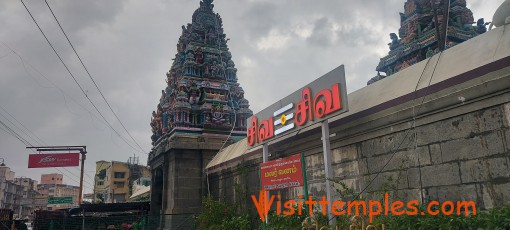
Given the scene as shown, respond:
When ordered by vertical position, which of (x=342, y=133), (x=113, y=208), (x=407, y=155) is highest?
(x=342, y=133)

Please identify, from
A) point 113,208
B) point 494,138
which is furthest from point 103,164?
point 494,138

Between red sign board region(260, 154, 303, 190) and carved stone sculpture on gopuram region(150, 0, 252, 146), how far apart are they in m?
10.7

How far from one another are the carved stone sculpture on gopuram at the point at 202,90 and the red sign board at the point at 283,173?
1071 cm

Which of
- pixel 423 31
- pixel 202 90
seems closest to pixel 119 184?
pixel 202 90

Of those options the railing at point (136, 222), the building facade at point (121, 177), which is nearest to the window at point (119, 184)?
the building facade at point (121, 177)

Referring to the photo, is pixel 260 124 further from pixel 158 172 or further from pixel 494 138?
pixel 158 172

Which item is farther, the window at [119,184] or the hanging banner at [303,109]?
the window at [119,184]

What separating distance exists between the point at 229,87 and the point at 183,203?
9.19 m

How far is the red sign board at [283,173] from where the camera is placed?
951 cm

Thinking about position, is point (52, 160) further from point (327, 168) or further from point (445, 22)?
point (445, 22)

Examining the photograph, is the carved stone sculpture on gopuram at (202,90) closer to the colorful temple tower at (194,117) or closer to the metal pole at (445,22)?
the colorful temple tower at (194,117)

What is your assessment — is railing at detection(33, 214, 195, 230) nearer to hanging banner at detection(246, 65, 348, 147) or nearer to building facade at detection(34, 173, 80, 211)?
hanging banner at detection(246, 65, 348, 147)

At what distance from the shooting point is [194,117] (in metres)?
22.4

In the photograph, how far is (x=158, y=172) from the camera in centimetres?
2369
